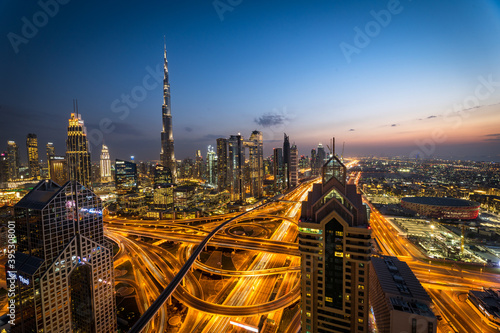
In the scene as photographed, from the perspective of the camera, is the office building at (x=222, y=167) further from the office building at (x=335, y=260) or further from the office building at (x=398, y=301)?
the office building at (x=335, y=260)

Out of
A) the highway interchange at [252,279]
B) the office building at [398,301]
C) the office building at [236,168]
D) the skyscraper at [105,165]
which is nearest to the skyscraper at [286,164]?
the office building at [236,168]

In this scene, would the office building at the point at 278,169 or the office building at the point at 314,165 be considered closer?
the office building at the point at 278,169

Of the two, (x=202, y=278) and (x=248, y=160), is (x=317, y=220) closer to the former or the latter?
(x=202, y=278)

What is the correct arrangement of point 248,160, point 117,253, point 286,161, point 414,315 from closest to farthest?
point 414,315, point 117,253, point 248,160, point 286,161

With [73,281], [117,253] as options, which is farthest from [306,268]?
[117,253]

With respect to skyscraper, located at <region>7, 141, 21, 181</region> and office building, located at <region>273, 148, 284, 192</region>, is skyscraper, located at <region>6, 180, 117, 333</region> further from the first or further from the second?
skyscraper, located at <region>7, 141, 21, 181</region>

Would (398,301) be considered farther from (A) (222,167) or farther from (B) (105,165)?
(B) (105,165)
